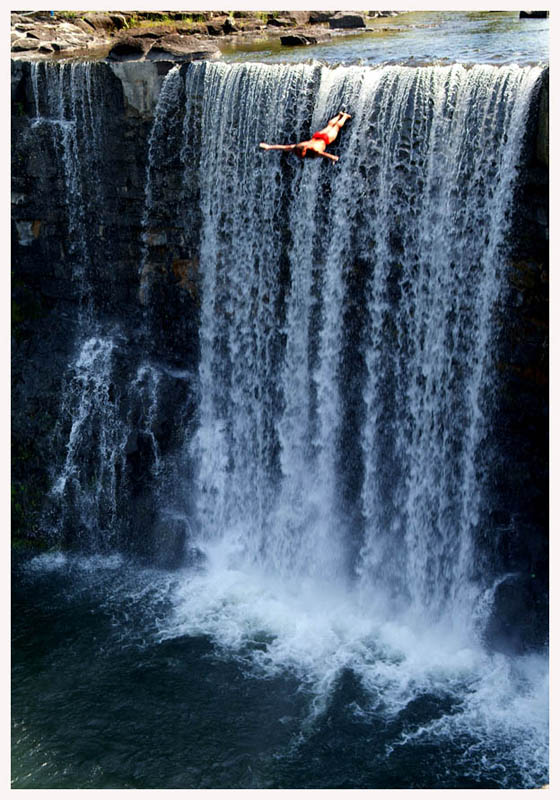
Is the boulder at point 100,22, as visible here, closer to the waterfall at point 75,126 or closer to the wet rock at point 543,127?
the waterfall at point 75,126

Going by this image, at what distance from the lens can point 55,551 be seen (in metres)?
15.9

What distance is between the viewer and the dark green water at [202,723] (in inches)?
440

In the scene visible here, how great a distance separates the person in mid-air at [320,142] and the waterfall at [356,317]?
0.63 feet

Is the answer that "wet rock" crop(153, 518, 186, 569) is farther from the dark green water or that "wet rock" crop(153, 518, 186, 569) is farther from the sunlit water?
the sunlit water

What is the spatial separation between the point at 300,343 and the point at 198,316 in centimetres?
205

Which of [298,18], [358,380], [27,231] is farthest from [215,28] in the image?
[358,380]

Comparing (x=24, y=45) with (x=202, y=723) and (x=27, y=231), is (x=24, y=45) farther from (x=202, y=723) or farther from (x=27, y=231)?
(x=202, y=723)

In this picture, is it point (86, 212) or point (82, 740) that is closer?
point (82, 740)

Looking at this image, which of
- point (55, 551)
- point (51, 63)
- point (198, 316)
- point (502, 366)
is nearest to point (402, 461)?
point (502, 366)

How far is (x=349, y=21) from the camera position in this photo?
18297 millimetres

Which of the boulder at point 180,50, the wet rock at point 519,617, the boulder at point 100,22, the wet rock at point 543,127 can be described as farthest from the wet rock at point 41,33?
the wet rock at point 519,617

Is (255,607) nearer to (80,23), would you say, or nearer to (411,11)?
(80,23)

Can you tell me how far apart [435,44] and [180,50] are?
436 centimetres

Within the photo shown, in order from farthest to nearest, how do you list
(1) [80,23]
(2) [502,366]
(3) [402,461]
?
1. (1) [80,23]
2. (3) [402,461]
3. (2) [502,366]
